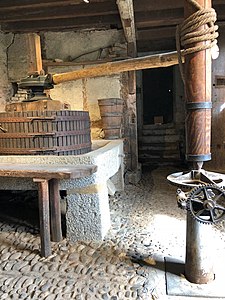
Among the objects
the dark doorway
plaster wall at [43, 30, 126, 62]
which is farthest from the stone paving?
the dark doorway

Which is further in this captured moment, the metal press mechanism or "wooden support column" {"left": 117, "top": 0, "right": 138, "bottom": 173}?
"wooden support column" {"left": 117, "top": 0, "right": 138, "bottom": 173}

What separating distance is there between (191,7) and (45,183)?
5.42 feet

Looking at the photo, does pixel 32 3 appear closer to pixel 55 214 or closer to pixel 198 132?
pixel 55 214

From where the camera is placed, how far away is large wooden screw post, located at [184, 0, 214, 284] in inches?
75.9

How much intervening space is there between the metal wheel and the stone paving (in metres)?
0.58

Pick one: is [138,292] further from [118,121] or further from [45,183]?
[118,121]

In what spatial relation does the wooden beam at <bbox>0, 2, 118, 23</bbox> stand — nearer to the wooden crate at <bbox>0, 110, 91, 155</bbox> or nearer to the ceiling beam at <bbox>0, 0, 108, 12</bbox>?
the ceiling beam at <bbox>0, 0, 108, 12</bbox>

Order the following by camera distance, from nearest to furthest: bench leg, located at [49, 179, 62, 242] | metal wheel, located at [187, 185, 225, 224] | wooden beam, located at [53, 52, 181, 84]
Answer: metal wheel, located at [187, 185, 225, 224] < bench leg, located at [49, 179, 62, 242] < wooden beam, located at [53, 52, 181, 84]

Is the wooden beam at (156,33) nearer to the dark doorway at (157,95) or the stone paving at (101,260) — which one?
the dark doorway at (157,95)

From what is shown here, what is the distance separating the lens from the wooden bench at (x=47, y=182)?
230 centimetres

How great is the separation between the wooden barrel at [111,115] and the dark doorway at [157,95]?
4309mm

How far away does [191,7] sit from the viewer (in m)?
1.90

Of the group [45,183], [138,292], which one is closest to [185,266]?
[138,292]

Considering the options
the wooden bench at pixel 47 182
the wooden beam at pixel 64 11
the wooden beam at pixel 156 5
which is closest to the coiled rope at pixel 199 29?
the wooden bench at pixel 47 182
